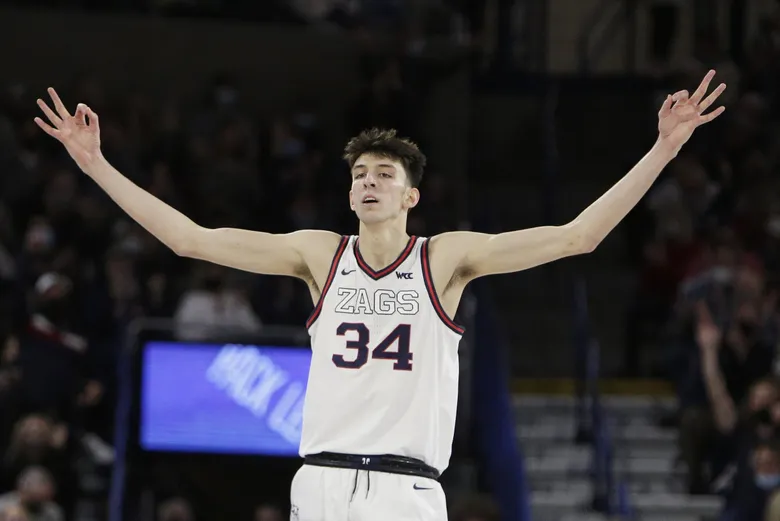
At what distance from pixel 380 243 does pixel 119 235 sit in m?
7.32

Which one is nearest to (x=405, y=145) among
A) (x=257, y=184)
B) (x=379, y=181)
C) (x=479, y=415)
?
(x=379, y=181)

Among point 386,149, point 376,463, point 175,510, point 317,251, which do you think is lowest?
point 376,463

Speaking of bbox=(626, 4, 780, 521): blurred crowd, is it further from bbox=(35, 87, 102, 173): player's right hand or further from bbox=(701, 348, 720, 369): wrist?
bbox=(35, 87, 102, 173): player's right hand

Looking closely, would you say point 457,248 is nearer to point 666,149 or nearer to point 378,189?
point 378,189

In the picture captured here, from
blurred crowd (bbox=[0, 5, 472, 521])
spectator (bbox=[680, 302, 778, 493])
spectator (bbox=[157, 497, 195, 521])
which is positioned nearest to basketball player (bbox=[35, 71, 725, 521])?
blurred crowd (bbox=[0, 5, 472, 521])

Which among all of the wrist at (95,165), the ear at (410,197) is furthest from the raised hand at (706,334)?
the wrist at (95,165)

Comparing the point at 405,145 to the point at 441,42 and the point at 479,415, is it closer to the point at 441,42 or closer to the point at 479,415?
the point at 479,415

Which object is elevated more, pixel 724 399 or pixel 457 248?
pixel 724 399

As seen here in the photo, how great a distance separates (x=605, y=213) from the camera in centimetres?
560

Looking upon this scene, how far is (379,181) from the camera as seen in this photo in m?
5.85

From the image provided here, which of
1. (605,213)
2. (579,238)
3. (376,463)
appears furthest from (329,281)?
(605,213)

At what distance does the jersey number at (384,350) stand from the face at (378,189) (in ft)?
1.52

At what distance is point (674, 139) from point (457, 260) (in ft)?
3.21

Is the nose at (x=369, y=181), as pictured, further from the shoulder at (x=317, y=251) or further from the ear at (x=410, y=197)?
the shoulder at (x=317, y=251)
